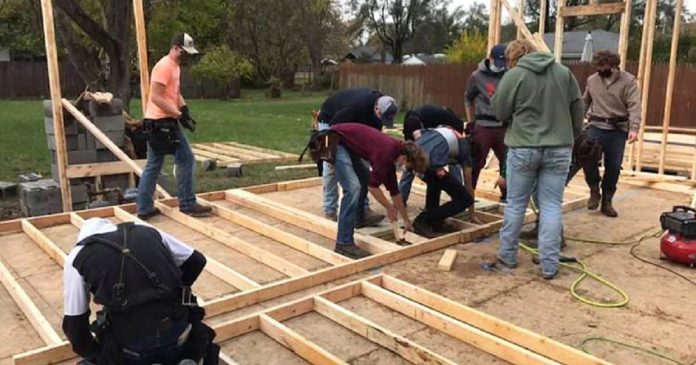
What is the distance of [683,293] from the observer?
4020 mm

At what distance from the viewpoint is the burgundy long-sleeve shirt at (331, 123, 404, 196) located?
430 centimetres

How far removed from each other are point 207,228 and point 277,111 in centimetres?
1568

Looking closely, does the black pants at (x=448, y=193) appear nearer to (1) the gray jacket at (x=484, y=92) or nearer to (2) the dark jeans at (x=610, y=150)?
(1) the gray jacket at (x=484, y=92)

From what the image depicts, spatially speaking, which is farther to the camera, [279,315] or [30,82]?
[30,82]

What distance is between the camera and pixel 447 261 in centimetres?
445

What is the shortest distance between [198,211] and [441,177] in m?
2.43

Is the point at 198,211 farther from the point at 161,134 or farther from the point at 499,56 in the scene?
the point at 499,56

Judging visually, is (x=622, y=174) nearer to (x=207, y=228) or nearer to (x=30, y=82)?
(x=207, y=228)

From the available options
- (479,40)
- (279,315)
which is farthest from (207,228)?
(479,40)

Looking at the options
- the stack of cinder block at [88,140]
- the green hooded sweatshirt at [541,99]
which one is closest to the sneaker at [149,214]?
the stack of cinder block at [88,140]

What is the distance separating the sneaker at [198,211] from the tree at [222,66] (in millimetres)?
20340

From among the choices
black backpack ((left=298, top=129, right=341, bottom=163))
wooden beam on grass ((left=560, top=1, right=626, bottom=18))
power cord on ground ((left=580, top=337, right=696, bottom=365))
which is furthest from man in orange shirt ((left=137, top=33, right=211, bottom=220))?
wooden beam on grass ((left=560, top=1, right=626, bottom=18))

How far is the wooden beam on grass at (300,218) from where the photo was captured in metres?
4.85

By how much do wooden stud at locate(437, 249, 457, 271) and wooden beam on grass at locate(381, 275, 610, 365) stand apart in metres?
0.46
